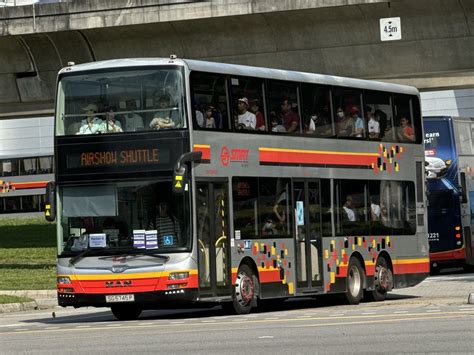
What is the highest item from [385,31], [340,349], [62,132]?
[385,31]

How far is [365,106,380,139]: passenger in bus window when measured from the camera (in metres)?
26.1

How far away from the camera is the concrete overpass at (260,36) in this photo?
33844 mm

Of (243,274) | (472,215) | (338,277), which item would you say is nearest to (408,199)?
(338,277)

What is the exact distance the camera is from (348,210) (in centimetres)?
2528

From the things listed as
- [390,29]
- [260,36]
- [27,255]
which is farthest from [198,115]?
[27,255]

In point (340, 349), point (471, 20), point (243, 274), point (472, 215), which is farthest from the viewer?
point (472, 215)

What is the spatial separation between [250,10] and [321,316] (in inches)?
608

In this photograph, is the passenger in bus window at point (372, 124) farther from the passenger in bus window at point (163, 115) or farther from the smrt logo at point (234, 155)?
the passenger in bus window at point (163, 115)

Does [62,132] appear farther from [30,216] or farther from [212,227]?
[30,216]

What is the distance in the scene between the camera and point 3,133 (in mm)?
98750

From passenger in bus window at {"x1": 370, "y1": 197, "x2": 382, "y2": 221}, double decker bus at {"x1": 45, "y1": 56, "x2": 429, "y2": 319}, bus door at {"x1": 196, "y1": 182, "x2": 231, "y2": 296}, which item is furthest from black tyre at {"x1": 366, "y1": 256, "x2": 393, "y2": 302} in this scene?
bus door at {"x1": 196, "y1": 182, "x2": 231, "y2": 296}

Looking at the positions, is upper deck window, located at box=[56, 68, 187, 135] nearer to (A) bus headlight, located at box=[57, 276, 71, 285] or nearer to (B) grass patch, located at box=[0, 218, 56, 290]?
(A) bus headlight, located at box=[57, 276, 71, 285]

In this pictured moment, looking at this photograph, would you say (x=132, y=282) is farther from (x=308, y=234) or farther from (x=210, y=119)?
(x=308, y=234)

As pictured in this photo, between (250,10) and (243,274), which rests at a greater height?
(250,10)
